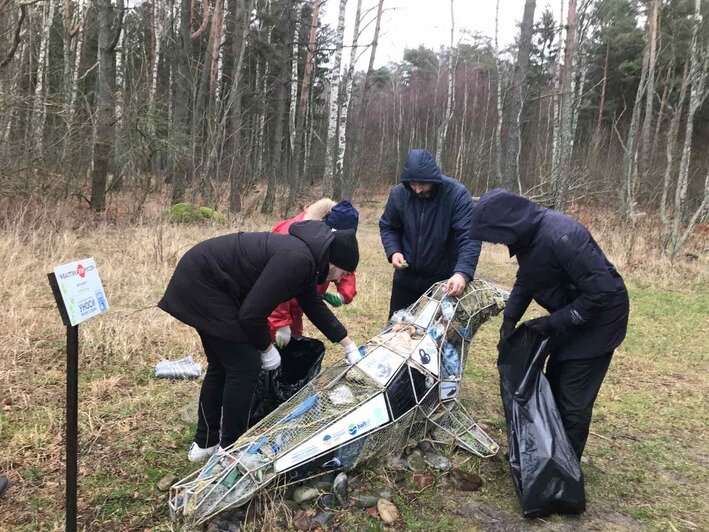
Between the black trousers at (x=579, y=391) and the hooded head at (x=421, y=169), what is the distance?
1.34 meters

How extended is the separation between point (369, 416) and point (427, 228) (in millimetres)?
1403

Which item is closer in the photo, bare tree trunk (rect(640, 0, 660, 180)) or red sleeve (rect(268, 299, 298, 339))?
red sleeve (rect(268, 299, 298, 339))

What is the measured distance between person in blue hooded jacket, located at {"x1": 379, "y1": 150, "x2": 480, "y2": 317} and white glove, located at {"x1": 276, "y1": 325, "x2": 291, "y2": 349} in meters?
0.89

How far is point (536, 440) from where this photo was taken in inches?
101

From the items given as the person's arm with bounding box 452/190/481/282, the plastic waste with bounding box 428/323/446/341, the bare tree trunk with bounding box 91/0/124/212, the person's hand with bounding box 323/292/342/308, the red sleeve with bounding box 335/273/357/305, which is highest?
the bare tree trunk with bounding box 91/0/124/212

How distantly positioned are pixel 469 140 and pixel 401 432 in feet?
82.0

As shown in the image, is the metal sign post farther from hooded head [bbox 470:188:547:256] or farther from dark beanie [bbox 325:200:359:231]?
hooded head [bbox 470:188:547:256]

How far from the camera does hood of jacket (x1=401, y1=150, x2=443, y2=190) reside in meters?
3.27

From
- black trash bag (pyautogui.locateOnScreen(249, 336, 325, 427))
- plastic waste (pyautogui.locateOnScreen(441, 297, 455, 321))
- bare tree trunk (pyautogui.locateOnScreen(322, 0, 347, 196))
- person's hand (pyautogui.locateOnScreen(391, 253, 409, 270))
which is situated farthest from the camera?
bare tree trunk (pyautogui.locateOnScreen(322, 0, 347, 196))

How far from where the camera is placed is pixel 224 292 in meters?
2.52

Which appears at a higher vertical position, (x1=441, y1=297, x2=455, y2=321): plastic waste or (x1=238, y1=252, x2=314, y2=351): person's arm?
(x1=238, y1=252, x2=314, y2=351): person's arm

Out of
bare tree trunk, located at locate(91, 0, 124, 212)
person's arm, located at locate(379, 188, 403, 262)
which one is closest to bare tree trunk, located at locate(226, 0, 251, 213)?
bare tree trunk, located at locate(91, 0, 124, 212)

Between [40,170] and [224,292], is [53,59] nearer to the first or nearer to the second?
[40,170]

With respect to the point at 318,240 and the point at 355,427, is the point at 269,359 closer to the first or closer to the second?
the point at 355,427
